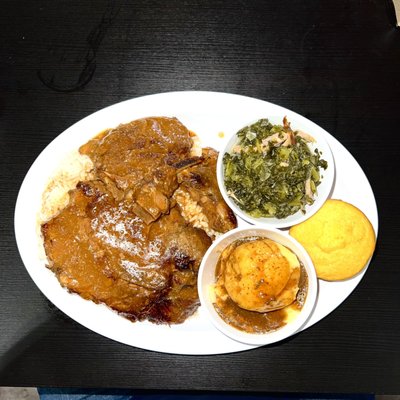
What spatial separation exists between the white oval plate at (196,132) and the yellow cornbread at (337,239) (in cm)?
19

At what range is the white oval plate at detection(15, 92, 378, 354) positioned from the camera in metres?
2.81

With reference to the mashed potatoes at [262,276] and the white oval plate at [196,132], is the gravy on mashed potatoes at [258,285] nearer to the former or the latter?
the mashed potatoes at [262,276]

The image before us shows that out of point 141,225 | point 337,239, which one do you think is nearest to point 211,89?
point 141,225

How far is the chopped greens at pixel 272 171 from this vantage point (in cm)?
259

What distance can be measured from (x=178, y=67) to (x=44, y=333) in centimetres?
178

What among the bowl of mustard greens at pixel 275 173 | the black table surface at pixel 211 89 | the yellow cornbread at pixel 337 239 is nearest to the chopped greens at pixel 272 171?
the bowl of mustard greens at pixel 275 173

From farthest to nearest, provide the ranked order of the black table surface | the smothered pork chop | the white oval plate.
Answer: the black table surface, the white oval plate, the smothered pork chop

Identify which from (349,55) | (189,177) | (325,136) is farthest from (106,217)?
(349,55)

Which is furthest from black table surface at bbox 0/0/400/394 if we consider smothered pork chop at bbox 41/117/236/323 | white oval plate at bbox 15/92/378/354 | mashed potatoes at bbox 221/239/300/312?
mashed potatoes at bbox 221/239/300/312

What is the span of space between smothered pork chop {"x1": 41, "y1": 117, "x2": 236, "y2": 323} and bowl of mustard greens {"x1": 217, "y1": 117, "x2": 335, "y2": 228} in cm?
17

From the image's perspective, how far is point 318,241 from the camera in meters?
2.59

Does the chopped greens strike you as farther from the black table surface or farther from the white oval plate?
the black table surface

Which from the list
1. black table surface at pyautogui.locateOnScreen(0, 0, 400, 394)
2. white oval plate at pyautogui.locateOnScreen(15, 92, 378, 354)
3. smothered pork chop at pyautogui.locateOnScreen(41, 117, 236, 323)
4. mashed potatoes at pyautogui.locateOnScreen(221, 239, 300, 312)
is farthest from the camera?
black table surface at pyautogui.locateOnScreen(0, 0, 400, 394)

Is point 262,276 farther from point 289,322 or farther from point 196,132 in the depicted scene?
point 196,132
